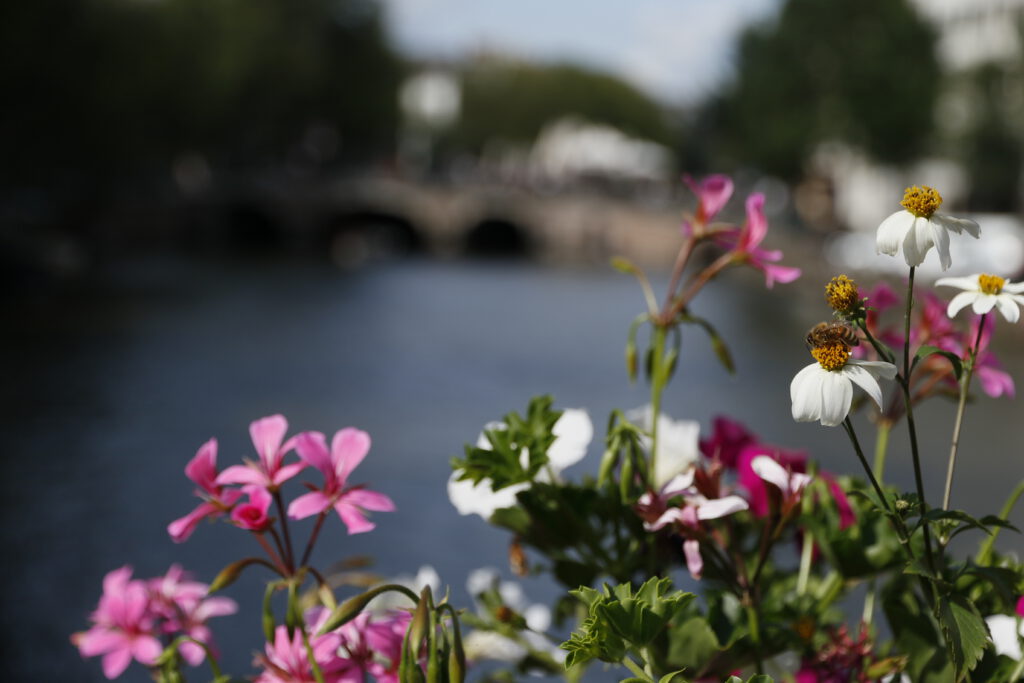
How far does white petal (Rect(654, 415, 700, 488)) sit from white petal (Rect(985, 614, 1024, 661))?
39 centimetres

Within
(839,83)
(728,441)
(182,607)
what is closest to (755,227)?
(728,441)

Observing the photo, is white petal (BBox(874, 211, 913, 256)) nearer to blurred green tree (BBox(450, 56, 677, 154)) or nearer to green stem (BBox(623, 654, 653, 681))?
green stem (BBox(623, 654, 653, 681))

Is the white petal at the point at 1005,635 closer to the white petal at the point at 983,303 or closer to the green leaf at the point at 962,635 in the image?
the green leaf at the point at 962,635

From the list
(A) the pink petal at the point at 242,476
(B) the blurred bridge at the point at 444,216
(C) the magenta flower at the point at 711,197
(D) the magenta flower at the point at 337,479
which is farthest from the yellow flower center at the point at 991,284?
(B) the blurred bridge at the point at 444,216

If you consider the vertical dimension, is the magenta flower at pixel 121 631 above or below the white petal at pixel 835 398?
above

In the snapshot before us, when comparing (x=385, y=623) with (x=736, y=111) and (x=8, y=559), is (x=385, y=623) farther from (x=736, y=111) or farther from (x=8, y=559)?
(x=736, y=111)

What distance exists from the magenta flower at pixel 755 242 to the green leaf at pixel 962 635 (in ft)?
1.55

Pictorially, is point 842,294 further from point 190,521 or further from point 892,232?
point 190,521

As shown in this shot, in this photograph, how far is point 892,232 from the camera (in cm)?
123

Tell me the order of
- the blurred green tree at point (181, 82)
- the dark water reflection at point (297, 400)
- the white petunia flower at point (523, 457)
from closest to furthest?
the white petunia flower at point (523, 457) → the dark water reflection at point (297, 400) → the blurred green tree at point (181, 82)

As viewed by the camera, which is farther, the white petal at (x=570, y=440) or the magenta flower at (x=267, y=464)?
the white petal at (x=570, y=440)

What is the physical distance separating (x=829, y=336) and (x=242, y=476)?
0.61 meters

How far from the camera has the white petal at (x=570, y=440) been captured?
166 centimetres

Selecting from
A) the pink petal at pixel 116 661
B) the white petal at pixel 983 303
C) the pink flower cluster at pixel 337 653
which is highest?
the white petal at pixel 983 303
